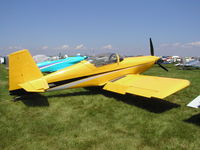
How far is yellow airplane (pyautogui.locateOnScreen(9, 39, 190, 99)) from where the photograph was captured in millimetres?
4816

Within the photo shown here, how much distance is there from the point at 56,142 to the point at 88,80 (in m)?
3.30

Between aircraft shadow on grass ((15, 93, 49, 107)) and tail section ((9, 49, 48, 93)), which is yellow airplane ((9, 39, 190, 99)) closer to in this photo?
tail section ((9, 49, 48, 93))

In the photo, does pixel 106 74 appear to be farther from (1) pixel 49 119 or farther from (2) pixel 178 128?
(2) pixel 178 128

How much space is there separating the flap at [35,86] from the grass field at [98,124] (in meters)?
0.69

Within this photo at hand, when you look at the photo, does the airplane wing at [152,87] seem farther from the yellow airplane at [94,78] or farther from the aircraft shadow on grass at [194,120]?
the aircraft shadow on grass at [194,120]

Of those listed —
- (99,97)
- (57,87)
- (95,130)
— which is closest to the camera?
(95,130)

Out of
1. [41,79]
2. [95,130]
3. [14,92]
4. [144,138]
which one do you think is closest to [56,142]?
[95,130]

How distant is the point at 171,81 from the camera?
5.24 meters

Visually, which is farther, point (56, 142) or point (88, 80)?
point (88, 80)

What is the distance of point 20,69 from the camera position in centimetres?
502

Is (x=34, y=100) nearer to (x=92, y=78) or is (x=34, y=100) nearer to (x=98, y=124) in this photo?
(x=92, y=78)

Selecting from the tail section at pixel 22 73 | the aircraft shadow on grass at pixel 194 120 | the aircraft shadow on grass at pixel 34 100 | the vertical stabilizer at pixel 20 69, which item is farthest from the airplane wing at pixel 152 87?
the vertical stabilizer at pixel 20 69

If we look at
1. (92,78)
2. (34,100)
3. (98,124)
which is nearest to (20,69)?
(34,100)

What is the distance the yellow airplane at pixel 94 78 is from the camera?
4816 mm
